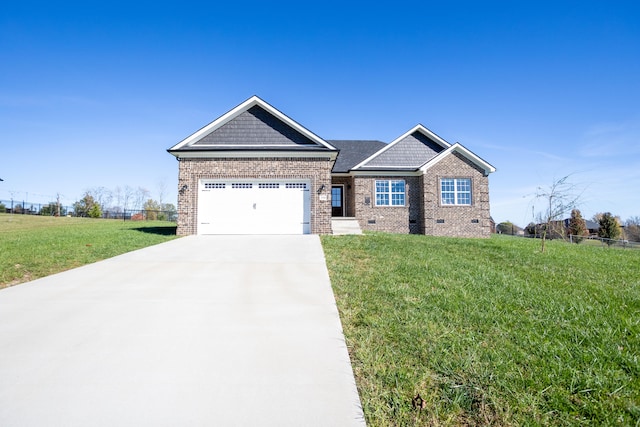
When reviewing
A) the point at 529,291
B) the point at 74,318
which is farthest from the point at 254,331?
the point at 529,291

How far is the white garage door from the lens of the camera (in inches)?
537

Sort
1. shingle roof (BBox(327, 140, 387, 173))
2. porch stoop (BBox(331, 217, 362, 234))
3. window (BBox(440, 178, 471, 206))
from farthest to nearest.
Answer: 1. shingle roof (BBox(327, 140, 387, 173))
2. window (BBox(440, 178, 471, 206))
3. porch stoop (BBox(331, 217, 362, 234))

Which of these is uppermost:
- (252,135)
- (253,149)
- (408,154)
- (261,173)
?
(408,154)

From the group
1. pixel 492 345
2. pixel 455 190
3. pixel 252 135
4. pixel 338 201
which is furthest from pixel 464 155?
pixel 492 345

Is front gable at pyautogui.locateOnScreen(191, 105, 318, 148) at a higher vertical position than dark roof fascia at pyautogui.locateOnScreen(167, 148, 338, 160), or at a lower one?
higher

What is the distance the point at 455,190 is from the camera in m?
17.7

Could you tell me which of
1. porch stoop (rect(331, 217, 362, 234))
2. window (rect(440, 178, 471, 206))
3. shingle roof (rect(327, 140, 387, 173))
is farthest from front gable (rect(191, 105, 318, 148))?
window (rect(440, 178, 471, 206))

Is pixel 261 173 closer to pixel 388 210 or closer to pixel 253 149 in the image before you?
pixel 253 149

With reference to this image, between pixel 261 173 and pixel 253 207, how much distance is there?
4.99ft

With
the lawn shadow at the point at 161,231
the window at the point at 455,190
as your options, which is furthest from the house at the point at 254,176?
the window at the point at 455,190

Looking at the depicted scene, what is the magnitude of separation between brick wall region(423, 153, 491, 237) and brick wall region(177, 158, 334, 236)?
691 cm

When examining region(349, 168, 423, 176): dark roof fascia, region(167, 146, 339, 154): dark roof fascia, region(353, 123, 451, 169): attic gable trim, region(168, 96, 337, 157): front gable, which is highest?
region(353, 123, 451, 169): attic gable trim

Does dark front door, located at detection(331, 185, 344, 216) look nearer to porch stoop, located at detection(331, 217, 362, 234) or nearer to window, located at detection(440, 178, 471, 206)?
porch stoop, located at detection(331, 217, 362, 234)

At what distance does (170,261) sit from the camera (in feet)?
25.3
